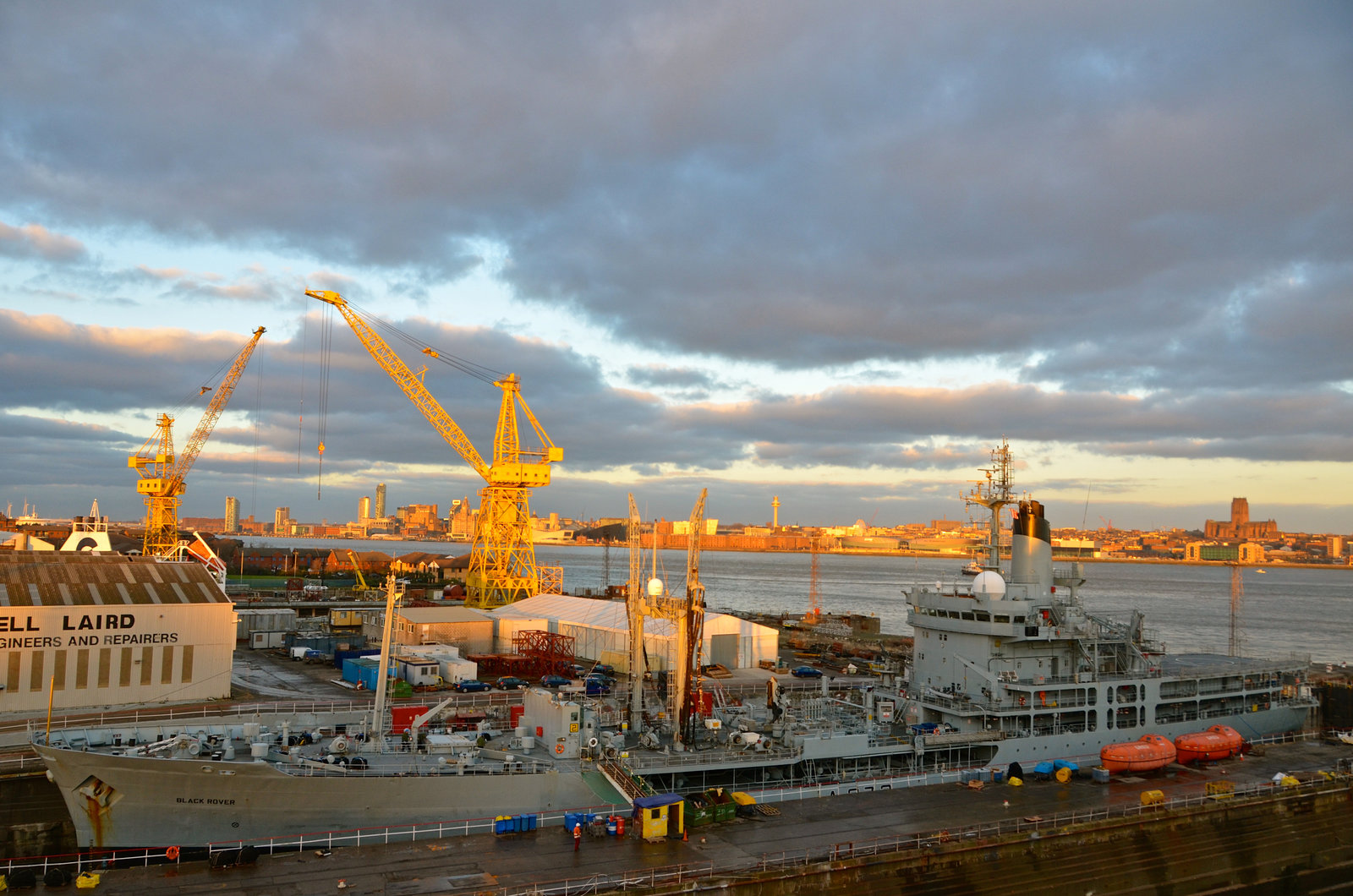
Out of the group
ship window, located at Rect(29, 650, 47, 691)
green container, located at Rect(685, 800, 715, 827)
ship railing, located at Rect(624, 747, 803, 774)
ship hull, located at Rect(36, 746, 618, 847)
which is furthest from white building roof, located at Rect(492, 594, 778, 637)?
ship window, located at Rect(29, 650, 47, 691)

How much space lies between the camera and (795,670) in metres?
50.1

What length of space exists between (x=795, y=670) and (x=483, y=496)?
31851mm

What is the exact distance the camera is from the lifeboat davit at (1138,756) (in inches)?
1013

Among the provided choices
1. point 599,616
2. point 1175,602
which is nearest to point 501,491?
point 599,616

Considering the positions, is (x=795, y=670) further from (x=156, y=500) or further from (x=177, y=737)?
(x=156, y=500)

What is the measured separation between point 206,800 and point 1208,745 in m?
29.8

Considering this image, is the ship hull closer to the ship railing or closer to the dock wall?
the ship railing

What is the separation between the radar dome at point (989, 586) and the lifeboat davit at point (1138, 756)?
571 cm

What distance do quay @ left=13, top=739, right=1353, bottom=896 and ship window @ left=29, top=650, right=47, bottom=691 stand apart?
52.6 ft

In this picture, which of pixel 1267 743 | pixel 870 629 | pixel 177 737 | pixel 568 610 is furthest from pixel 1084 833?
pixel 870 629

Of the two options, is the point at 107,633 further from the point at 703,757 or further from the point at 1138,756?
the point at 1138,756

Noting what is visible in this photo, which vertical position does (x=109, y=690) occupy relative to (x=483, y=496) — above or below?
below

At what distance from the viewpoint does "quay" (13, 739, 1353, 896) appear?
675 inches

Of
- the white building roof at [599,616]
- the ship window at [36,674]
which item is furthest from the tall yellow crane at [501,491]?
the ship window at [36,674]
